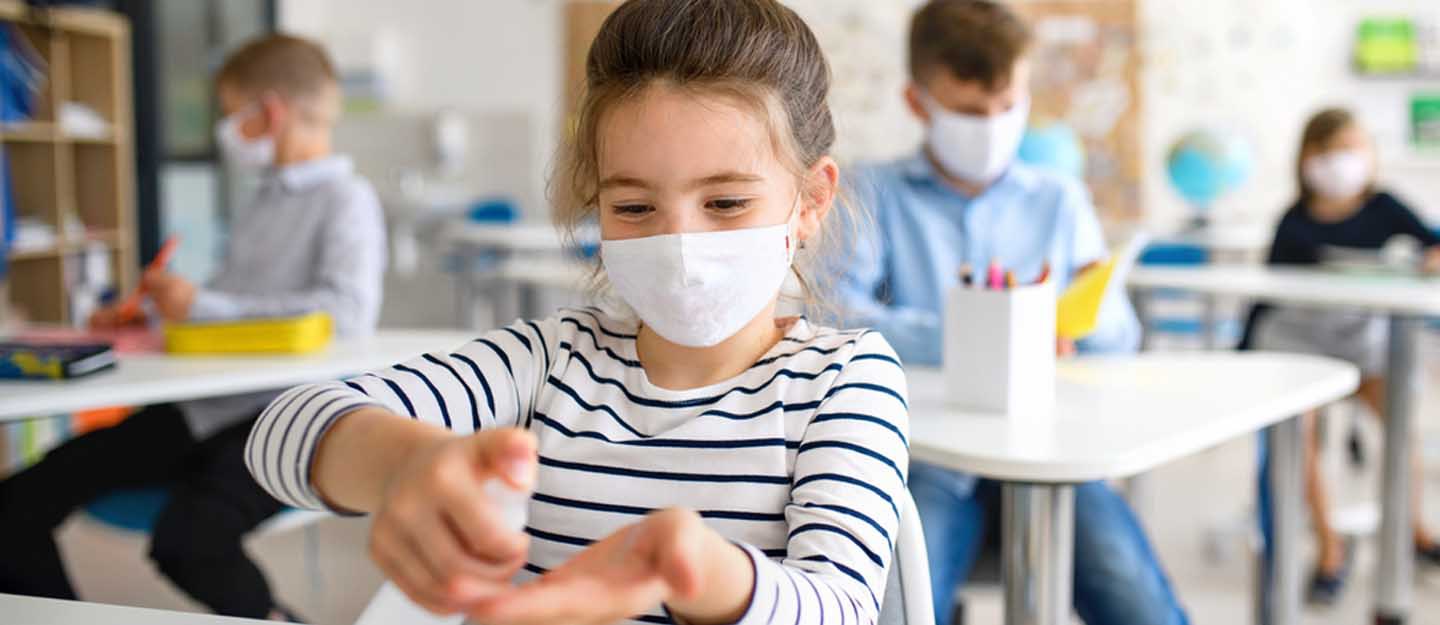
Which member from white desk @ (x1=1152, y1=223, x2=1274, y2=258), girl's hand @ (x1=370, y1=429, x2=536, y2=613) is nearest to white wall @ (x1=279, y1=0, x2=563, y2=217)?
white desk @ (x1=1152, y1=223, x2=1274, y2=258)

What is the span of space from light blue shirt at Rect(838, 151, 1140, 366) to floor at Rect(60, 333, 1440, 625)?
95 centimetres

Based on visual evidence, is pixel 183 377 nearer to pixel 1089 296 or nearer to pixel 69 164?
pixel 1089 296

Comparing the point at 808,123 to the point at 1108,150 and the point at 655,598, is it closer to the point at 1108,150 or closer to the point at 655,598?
the point at 655,598

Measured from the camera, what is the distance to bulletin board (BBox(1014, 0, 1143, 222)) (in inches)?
242

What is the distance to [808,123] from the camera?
3.29 feet

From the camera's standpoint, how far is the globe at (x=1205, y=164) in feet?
15.5

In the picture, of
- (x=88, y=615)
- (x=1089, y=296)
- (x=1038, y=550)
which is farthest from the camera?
(x=1089, y=296)

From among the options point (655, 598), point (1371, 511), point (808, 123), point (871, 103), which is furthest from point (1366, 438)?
point (655, 598)

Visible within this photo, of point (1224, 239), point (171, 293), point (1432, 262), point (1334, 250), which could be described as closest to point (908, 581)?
point (171, 293)

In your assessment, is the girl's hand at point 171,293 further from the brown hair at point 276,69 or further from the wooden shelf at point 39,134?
the wooden shelf at point 39,134

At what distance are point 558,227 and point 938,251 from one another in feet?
3.00

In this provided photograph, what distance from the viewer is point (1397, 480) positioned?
7.89ft

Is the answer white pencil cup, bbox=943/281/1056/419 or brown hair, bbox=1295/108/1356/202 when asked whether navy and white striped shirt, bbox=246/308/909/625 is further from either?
brown hair, bbox=1295/108/1356/202

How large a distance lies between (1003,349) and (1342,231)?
2094 mm
